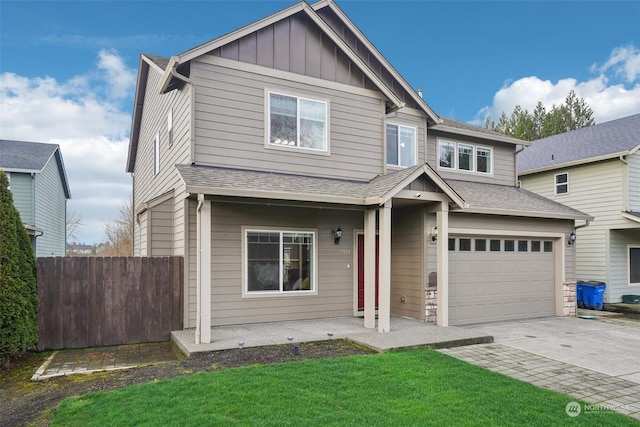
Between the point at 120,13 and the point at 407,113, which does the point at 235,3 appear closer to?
the point at 120,13

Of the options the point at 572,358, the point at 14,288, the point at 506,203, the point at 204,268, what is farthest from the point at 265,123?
the point at 572,358

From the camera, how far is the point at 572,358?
6559 millimetres

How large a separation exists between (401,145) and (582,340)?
235 inches

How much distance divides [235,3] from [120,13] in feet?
13.0

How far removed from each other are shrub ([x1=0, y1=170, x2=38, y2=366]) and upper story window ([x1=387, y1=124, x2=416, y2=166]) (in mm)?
7945

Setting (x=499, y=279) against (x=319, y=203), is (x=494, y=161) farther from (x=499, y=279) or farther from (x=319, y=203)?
(x=319, y=203)

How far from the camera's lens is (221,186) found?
22.9 feet


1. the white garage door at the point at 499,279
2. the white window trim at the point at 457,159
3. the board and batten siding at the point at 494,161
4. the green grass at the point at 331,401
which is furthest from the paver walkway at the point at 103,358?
the white window trim at the point at 457,159

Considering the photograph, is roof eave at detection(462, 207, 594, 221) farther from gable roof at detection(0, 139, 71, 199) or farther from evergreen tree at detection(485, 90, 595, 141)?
evergreen tree at detection(485, 90, 595, 141)

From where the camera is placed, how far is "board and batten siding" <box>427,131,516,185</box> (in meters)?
11.8

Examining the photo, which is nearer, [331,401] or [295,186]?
[331,401]

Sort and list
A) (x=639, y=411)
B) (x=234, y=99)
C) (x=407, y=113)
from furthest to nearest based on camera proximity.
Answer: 1. (x=407, y=113)
2. (x=234, y=99)
3. (x=639, y=411)

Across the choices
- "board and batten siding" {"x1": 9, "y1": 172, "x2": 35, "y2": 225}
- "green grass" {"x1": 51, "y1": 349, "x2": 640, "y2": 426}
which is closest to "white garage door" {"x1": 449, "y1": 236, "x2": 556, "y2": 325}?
"green grass" {"x1": 51, "y1": 349, "x2": 640, "y2": 426}

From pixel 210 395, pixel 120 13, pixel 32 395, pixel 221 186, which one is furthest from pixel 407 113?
pixel 120 13
